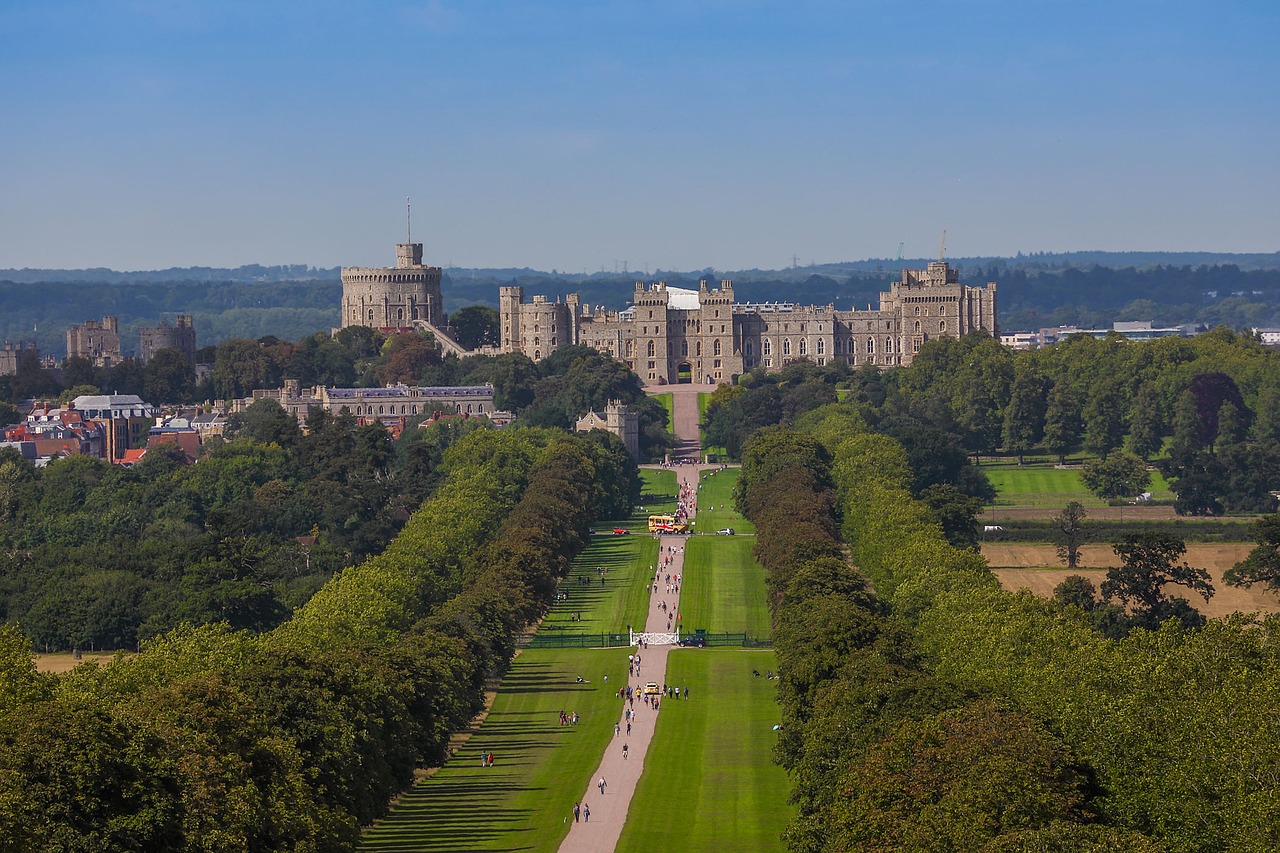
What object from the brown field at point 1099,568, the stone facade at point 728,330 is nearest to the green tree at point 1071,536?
the brown field at point 1099,568

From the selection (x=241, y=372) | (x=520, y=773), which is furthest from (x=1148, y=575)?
(x=241, y=372)

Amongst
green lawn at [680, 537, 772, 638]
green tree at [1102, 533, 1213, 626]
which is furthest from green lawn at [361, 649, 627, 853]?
green tree at [1102, 533, 1213, 626]

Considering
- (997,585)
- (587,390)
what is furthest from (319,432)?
(997,585)

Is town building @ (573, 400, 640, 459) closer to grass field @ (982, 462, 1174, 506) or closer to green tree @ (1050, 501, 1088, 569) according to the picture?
grass field @ (982, 462, 1174, 506)

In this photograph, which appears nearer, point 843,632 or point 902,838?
point 902,838

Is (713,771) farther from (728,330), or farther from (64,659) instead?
(728,330)

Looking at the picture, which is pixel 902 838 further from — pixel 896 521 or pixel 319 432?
pixel 319 432

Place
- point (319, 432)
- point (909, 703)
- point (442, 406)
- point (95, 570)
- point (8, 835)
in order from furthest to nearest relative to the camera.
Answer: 1. point (442, 406)
2. point (319, 432)
3. point (95, 570)
4. point (909, 703)
5. point (8, 835)
